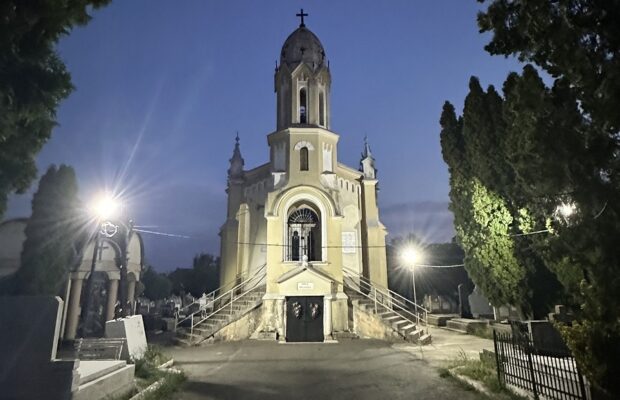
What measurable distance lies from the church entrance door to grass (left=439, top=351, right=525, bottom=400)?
26.7 ft

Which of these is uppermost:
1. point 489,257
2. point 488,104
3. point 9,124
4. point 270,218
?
point 488,104

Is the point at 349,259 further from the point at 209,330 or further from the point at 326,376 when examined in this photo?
the point at 326,376

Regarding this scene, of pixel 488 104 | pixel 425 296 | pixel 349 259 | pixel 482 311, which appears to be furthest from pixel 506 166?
pixel 425 296

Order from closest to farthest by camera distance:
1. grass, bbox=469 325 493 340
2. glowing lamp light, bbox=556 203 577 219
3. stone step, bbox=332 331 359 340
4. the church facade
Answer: glowing lamp light, bbox=556 203 577 219 → grass, bbox=469 325 493 340 → stone step, bbox=332 331 359 340 → the church facade

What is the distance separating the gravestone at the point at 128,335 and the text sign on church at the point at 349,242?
12.9 m

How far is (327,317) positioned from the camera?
58.4ft

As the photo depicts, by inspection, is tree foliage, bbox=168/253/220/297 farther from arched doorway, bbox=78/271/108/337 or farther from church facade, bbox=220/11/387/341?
church facade, bbox=220/11/387/341

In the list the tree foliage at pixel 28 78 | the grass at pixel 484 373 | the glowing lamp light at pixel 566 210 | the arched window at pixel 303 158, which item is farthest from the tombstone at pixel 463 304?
the tree foliage at pixel 28 78

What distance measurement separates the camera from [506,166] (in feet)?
49.3

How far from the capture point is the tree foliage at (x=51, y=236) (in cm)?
1552

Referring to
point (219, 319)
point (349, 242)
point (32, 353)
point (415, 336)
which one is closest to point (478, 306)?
point (349, 242)

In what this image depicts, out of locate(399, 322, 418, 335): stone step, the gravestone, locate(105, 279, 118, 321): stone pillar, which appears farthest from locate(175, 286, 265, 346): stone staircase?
locate(399, 322, 418, 335): stone step

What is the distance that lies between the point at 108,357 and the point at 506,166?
16.0 meters

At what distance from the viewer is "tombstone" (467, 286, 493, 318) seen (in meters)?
23.7
